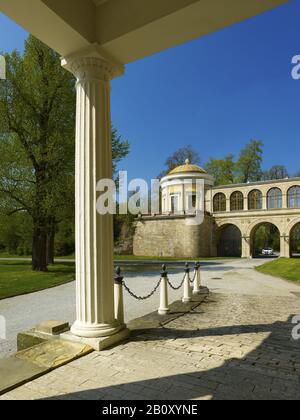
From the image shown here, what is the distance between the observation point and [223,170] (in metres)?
48.2

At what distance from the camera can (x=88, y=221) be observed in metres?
4.42

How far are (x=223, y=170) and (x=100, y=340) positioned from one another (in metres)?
46.5

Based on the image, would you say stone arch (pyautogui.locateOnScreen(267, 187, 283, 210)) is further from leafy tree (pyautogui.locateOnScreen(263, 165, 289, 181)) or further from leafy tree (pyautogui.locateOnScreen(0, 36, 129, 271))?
leafy tree (pyautogui.locateOnScreen(0, 36, 129, 271))

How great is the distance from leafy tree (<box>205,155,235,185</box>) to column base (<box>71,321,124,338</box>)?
45350 millimetres

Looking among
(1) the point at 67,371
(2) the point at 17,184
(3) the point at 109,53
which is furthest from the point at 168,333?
(2) the point at 17,184

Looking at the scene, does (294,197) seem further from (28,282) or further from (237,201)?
(28,282)

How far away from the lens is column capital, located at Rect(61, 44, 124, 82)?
4.39 m

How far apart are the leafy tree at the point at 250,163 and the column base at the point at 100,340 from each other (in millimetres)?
44801

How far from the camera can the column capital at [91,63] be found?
4395mm

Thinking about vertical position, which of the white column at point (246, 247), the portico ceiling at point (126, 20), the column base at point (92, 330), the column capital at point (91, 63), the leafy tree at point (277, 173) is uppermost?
the leafy tree at point (277, 173)

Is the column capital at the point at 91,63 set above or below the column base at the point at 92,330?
above

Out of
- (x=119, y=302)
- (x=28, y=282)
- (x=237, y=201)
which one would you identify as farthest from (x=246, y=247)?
(x=119, y=302)

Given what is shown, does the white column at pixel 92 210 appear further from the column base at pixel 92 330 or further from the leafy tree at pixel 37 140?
the leafy tree at pixel 37 140

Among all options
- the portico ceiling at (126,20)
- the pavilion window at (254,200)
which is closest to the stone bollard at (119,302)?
the portico ceiling at (126,20)
